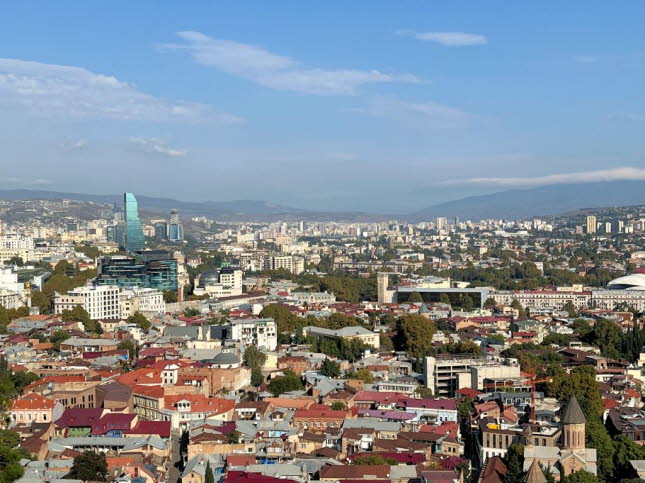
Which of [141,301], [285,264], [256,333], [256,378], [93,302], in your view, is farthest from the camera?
[285,264]

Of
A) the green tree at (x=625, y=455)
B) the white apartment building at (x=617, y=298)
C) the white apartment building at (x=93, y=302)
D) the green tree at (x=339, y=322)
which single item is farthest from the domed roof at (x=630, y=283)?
the green tree at (x=625, y=455)

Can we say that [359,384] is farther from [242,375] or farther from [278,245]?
[278,245]

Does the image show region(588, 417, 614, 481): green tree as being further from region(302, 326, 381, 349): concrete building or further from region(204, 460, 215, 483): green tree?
region(302, 326, 381, 349): concrete building

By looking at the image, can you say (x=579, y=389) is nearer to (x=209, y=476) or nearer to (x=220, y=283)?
(x=209, y=476)

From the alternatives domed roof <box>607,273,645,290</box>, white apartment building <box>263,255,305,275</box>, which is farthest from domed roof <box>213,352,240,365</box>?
white apartment building <box>263,255,305,275</box>

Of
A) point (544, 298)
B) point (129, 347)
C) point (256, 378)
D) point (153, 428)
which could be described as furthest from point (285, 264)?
point (153, 428)

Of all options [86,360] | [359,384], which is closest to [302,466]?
[359,384]
